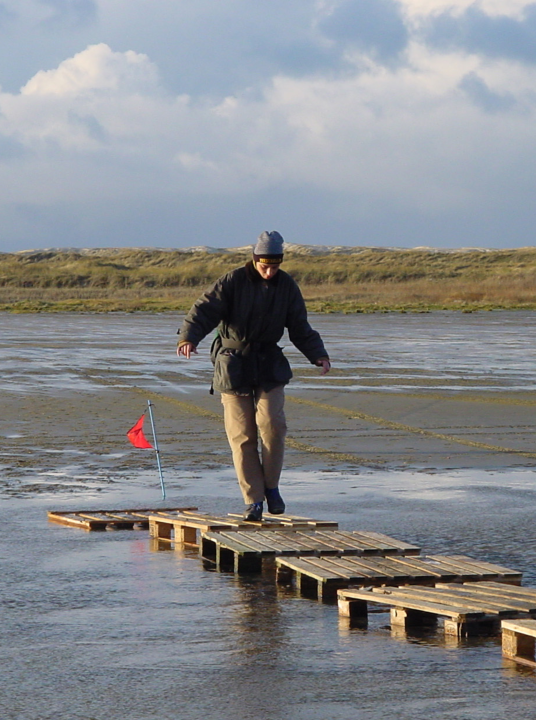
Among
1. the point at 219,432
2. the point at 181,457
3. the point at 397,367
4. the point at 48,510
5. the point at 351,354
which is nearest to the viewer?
the point at 48,510

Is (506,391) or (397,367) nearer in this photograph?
(506,391)

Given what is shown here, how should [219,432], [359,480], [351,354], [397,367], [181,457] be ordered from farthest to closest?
[351,354] → [397,367] → [219,432] → [181,457] → [359,480]

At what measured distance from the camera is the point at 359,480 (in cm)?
1144

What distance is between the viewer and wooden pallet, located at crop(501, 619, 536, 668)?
18.5ft

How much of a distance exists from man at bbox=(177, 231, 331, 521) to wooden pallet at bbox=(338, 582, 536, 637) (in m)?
2.51

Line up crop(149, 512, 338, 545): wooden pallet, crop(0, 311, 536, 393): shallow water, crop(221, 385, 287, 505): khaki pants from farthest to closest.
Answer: crop(0, 311, 536, 393): shallow water, crop(221, 385, 287, 505): khaki pants, crop(149, 512, 338, 545): wooden pallet

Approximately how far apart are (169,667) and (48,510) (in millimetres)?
4547

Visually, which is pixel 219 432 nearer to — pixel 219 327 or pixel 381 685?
pixel 219 327

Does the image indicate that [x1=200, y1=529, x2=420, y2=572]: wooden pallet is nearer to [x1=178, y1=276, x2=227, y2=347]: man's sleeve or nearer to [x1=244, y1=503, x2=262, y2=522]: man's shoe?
[x1=244, y1=503, x2=262, y2=522]: man's shoe

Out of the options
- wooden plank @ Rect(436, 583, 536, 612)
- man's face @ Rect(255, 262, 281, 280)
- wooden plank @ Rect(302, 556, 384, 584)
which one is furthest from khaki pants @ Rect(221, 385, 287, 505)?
wooden plank @ Rect(436, 583, 536, 612)

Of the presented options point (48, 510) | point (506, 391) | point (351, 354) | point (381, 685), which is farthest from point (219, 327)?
point (351, 354)

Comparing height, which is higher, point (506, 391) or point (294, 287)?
point (294, 287)

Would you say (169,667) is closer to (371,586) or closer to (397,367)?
(371,586)

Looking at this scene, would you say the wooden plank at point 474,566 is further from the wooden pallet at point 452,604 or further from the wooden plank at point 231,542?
the wooden plank at point 231,542
